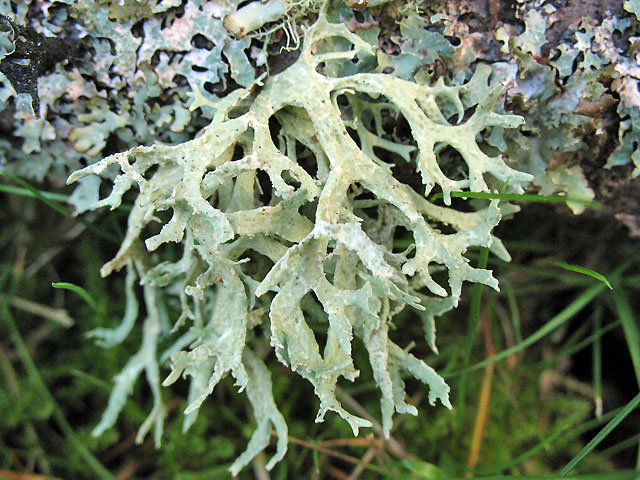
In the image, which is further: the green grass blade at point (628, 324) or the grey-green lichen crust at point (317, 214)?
the green grass blade at point (628, 324)

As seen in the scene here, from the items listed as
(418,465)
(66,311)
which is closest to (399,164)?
(418,465)

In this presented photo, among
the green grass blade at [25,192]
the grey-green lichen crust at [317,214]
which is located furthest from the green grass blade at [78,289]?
the green grass blade at [25,192]

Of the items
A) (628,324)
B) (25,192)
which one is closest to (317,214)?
(25,192)

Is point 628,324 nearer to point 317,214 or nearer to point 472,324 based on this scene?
point 472,324

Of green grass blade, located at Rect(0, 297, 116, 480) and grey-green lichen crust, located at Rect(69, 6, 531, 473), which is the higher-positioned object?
grey-green lichen crust, located at Rect(69, 6, 531, 473)

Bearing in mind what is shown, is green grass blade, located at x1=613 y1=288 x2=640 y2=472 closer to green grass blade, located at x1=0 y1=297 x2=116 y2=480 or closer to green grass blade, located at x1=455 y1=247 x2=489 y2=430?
green grass blade, located at x1=455 y1=247 x2=489 y2=430

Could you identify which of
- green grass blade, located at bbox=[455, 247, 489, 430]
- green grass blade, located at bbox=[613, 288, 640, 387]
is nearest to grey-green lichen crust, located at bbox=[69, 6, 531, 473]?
green grass blade, located at bbox=[455, 247, 489, 430]

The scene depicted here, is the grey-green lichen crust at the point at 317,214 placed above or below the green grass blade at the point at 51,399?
above

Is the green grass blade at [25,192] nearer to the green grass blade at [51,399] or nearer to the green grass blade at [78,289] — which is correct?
the green grass blade at [78,289]
